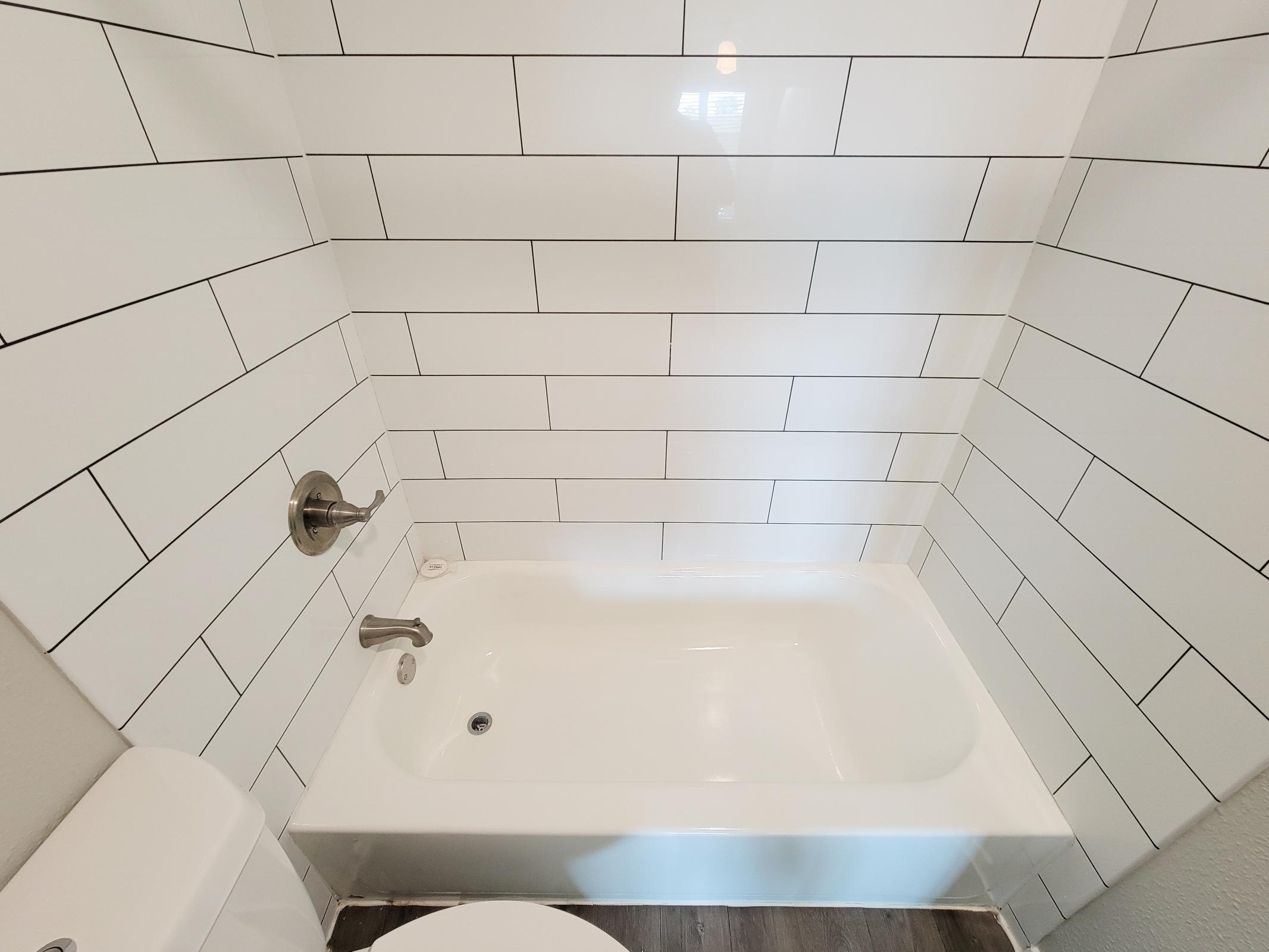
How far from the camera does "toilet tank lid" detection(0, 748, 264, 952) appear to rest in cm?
49

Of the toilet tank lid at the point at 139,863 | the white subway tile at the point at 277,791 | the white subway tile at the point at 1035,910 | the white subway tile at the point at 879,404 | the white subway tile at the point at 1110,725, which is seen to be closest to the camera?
the toilet tank lid at the point at 139,863

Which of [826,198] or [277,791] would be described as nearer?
[277,791]

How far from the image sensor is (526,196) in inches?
39.8

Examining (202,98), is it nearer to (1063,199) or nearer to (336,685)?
(336,685)

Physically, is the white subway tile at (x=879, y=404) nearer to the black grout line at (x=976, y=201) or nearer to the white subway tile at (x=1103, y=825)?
the black grout line at (x=976, y=201)

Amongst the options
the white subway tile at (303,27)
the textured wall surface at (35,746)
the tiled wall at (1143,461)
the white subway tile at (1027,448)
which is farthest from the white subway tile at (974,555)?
the white subway tile at (303,27)

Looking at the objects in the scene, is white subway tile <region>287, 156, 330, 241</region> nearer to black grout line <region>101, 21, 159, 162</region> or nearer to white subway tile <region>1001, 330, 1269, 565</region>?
black grout line <region>101, 21, 159, 162</region>

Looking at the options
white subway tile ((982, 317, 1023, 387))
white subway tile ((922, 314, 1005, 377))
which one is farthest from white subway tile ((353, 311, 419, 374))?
white subway tile ((982, 317, 1023, 387))

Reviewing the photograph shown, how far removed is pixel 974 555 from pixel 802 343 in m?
0.61

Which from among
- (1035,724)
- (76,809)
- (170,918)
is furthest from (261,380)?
(1035,724)

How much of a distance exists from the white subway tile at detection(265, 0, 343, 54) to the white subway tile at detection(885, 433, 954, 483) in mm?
1379

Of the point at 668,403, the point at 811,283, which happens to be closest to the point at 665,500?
the point at 668,403

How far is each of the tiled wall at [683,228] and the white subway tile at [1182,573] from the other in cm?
43

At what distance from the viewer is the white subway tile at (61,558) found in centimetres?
50
